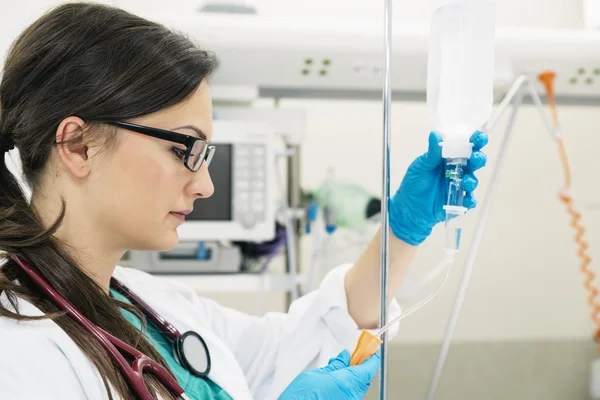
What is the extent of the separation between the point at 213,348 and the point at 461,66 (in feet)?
2.09

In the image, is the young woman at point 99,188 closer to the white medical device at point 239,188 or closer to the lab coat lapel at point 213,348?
the lab coat lapel at point 213,348

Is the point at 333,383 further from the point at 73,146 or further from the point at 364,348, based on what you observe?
the point at 73,146

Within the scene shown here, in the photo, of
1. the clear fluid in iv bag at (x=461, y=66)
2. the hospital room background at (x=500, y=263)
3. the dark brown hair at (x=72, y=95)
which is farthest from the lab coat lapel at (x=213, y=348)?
the hospital room background at (x=500, y=263)

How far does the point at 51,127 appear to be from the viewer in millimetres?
757

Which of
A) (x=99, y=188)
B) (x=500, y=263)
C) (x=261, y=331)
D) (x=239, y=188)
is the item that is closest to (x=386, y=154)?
(x=99, y=188)

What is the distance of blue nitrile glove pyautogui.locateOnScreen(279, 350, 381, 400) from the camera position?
30.5 inches

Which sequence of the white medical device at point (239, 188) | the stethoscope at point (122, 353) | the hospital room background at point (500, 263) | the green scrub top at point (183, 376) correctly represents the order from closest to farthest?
the stethoscope at point (122, 353)
the green scrub top at point (183, 376)
the white medical device at point (239, 188)
the hospital room background at point (500, 263)

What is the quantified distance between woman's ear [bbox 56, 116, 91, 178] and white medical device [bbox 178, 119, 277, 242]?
0.71m

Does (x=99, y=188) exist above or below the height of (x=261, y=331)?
above

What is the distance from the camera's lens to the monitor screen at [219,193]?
149 cm

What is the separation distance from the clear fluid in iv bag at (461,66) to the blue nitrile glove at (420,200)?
106 millimetres

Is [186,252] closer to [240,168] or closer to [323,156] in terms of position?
[240,168]

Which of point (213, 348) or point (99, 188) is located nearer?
point (99, 188)

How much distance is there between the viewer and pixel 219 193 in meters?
1.50
